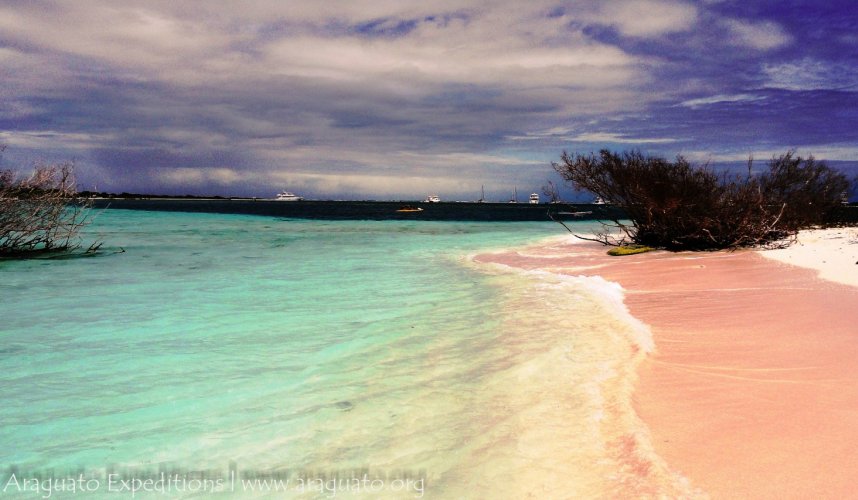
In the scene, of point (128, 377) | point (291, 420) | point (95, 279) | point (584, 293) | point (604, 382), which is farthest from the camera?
point (95, 279)

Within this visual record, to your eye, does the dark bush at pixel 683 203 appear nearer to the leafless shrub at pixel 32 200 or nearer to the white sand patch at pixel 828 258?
the white sand patch at pixel 828 258

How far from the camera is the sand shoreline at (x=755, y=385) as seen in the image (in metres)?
3.03

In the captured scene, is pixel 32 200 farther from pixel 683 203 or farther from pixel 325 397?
pixel 683 203

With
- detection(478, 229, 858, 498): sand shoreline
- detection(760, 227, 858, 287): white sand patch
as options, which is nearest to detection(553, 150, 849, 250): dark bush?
detection(760, 227, 858, 287): white sand patch

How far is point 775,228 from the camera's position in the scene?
18641mm

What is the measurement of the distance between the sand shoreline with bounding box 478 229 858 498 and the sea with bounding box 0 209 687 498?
0.87ft

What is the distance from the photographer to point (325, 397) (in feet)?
16.1

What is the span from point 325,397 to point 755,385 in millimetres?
3828

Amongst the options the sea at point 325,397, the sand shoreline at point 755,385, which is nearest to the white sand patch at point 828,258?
the sand shoreline at point 755,385

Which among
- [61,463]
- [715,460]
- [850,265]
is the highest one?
[850,265]

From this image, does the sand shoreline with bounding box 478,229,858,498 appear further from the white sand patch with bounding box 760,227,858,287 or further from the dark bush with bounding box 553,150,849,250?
the dark bush with bounding box 553,150,849,250

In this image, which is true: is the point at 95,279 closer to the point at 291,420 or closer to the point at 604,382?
the point at 291,420

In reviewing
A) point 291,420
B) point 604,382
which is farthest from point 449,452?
point 604,382

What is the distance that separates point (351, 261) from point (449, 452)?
47.4ft
